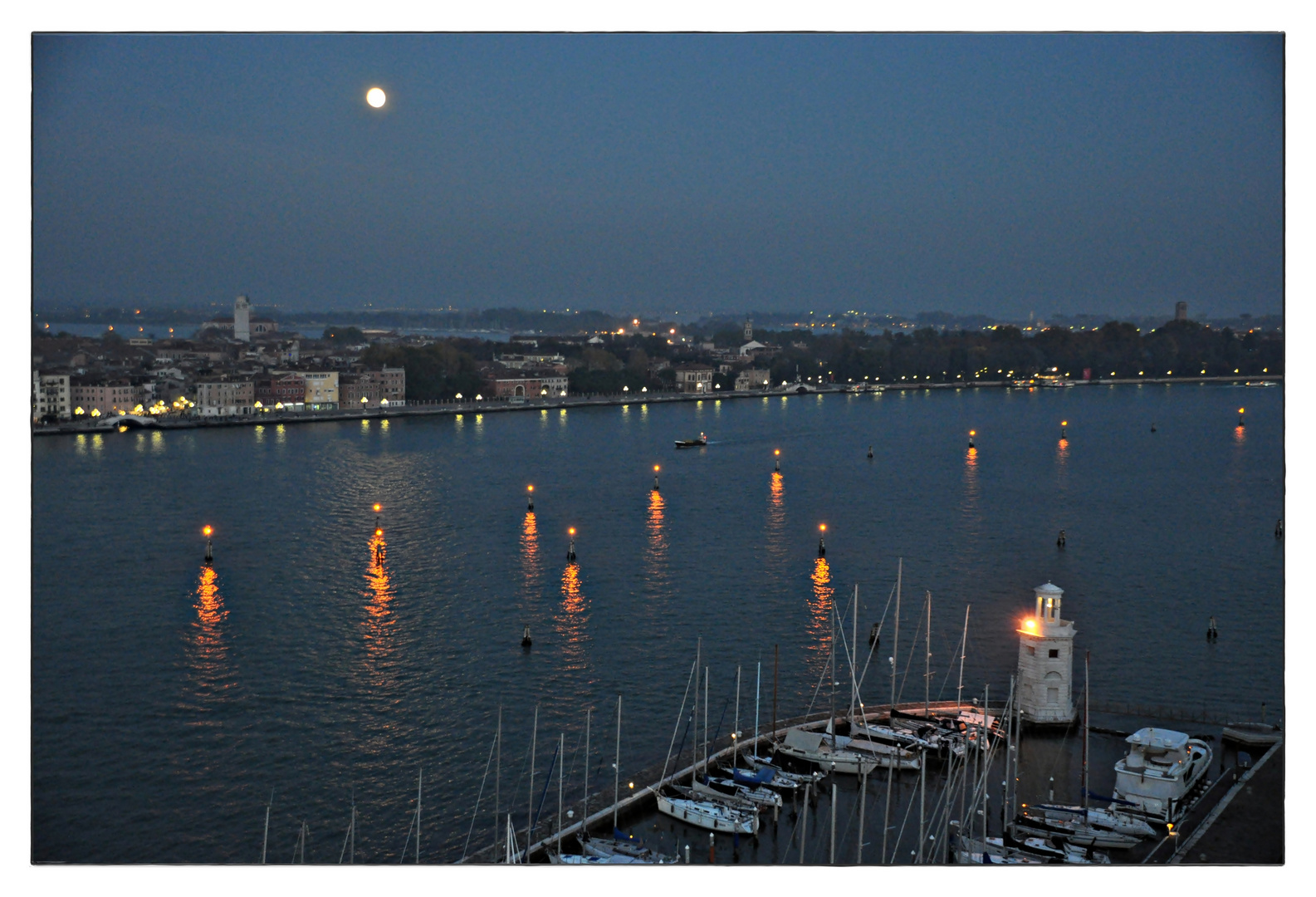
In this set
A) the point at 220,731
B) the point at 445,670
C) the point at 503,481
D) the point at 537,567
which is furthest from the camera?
the point at 503,481

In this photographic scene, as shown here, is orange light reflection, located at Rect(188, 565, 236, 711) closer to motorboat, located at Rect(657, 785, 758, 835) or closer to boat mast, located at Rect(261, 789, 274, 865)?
boat mast, located at Rect(261, 789, 274, 865)

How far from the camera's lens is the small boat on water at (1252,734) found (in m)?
5.23

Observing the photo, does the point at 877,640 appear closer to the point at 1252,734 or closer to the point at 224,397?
the point at 1252,734

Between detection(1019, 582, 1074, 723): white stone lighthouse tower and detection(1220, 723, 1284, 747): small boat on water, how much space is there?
0.62 m

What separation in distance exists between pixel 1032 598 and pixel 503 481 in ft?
25.7

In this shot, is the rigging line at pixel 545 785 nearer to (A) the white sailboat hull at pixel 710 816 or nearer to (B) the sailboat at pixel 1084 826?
(A) the white sailboat hull at pixel 710 816

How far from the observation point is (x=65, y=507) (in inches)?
504

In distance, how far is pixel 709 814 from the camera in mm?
4590

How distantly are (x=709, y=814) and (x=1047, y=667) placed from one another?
5.74ft

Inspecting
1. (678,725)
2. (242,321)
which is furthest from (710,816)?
(242,321)

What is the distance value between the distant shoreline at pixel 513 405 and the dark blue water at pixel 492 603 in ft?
15.5

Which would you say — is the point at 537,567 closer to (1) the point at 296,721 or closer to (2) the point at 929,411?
(1) the point at 296,721

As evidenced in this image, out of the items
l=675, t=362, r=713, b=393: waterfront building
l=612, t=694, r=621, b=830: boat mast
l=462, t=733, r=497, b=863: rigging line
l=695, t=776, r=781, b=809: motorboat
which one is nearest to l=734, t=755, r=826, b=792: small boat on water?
l=695, t=776, r=781, b=809: motorboat
